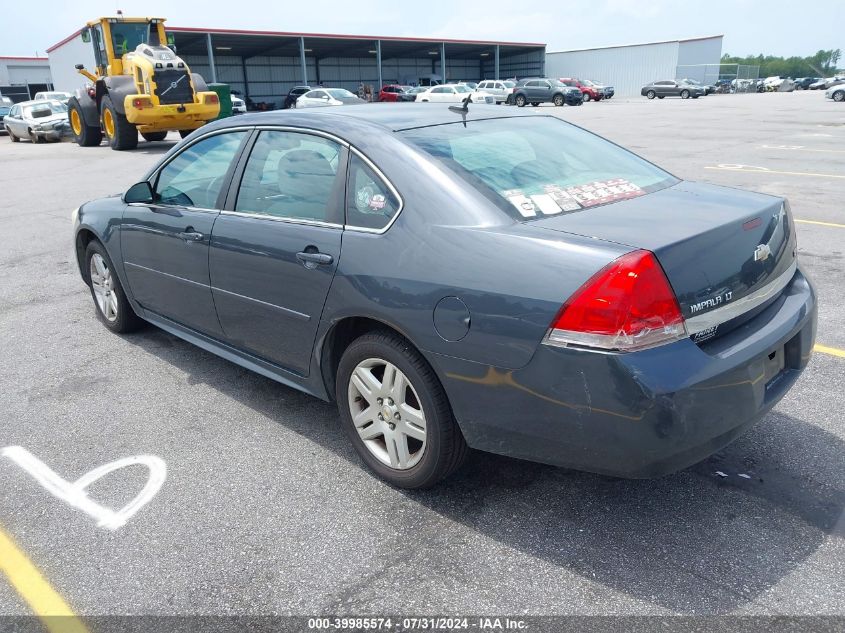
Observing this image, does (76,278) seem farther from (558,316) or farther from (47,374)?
(558,316)

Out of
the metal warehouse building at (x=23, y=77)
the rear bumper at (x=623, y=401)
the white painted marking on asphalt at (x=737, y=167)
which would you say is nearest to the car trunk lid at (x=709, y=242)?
the rear bumper at (x=623, y=401)

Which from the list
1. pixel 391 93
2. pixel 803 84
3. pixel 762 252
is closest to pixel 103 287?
pixel 762 252

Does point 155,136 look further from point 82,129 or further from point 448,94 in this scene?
point 448,94

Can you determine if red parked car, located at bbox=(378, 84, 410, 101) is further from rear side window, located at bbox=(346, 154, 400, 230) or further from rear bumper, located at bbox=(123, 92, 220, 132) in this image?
rear side window, located at bbox=(346, 154, 400, 230)

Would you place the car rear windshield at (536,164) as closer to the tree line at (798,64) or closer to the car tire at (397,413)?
the car tire at (397,413)

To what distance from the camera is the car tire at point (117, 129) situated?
1839cm

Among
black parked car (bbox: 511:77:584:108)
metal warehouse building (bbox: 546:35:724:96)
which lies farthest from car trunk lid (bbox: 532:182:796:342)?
metal warehouse building (bbox: 546:35:724:96)

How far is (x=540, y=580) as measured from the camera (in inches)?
95.2

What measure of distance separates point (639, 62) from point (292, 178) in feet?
235

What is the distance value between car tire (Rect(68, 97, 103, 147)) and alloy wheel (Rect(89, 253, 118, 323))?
17.5 m

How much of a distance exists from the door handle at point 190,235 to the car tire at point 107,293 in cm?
116

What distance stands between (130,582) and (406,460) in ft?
3.67

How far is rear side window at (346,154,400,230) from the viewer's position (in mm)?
2836

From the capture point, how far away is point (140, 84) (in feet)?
56.7
